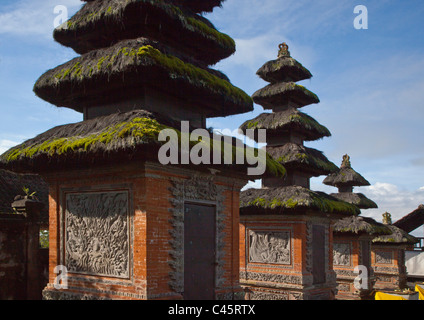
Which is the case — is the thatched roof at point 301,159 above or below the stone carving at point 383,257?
above

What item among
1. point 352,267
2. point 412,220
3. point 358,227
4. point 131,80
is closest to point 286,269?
point 358,227

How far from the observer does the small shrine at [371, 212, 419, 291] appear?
3031 cm

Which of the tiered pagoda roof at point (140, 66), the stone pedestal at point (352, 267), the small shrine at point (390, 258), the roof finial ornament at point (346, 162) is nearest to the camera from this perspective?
the tiered pagoda roof at point (140, 66)

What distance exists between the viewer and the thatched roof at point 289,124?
1817cm

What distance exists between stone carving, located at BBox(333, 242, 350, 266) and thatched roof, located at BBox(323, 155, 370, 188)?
3803 millimetres

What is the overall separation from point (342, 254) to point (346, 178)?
4460 mm

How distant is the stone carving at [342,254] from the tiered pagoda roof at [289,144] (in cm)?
568

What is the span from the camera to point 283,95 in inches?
757

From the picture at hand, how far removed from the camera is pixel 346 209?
1859 centimetres

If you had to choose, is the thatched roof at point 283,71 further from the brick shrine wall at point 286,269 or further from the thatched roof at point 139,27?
the thatched roof at point 139,27

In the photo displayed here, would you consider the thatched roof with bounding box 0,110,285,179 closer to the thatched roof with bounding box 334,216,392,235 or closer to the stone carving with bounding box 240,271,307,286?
the stone carving with bounding box 240,271,307,286

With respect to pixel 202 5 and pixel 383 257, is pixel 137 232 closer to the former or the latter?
pixel 202 5

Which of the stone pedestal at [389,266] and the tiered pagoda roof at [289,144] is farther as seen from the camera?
the stone pedestal at [389,266]

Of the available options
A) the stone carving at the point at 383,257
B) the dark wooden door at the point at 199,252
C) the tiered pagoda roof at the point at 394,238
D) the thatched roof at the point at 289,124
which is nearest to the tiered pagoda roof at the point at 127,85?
the dark wooden door at the point at 199,252
